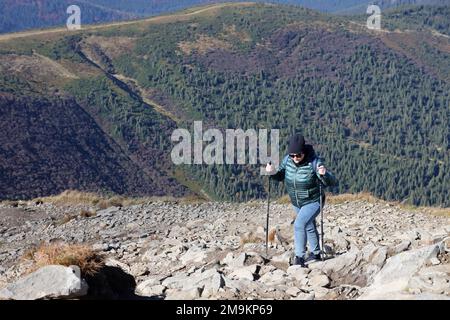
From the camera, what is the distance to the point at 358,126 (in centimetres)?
15188

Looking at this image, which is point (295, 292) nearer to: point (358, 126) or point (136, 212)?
point (136, 212)

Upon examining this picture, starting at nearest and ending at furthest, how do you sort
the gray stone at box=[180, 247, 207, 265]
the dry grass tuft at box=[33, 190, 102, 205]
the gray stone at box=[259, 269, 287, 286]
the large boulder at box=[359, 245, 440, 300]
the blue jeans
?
the large boulder at box=[359, 245, 440, 300]
the gray stone at box=[259, 269, 287, 286]
the blue jeans
the gray stone at box=[180, 247, 207, 265]
the dry grass tuft at box=[33, 190, 102, 205]

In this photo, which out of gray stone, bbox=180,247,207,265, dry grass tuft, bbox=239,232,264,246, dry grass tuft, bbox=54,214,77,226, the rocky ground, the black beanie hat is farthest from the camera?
dry grass tuft, bbox=54,214,77,226

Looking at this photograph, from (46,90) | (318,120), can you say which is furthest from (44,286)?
(318,120)

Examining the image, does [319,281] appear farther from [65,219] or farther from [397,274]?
[65,219]

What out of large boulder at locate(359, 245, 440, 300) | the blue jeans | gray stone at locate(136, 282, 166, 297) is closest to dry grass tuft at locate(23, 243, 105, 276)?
gray stone at locate(136, 282, 166, 297)

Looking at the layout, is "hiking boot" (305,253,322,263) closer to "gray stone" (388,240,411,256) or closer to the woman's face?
"gray stone" (388,240,411,256)

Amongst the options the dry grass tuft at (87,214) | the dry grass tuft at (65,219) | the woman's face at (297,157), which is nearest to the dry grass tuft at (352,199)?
the dry grass tuft at (87,214)

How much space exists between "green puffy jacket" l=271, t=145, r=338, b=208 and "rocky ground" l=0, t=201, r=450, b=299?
3.64 feet

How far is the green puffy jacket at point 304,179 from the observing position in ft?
37.4

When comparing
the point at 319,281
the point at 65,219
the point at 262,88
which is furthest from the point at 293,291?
the point at 262,88

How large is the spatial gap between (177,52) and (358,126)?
4739 centimetres

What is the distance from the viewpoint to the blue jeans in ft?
38.3

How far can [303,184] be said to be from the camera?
11.6m
